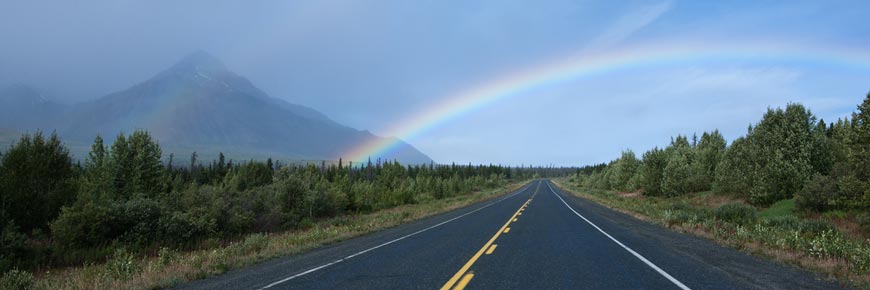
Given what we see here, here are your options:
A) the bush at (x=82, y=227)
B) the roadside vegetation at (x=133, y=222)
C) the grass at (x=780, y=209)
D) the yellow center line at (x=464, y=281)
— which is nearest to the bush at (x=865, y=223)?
the grass at (x=780, y=209)

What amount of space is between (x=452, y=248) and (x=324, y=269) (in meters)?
4.17

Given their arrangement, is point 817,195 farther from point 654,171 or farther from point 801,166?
point 654,171

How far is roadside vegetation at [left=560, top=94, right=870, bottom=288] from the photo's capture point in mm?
11320

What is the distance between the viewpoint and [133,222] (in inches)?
786

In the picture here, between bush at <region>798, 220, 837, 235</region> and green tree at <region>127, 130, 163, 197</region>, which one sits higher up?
green tree at <region>127, 130, 163, 197</region>

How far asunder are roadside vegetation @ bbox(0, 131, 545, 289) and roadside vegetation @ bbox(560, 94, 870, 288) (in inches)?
553

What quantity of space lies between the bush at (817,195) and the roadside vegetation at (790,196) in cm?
4

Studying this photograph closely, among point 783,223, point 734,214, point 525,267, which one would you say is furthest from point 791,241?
point 734,214

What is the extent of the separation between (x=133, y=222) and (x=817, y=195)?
34.4 meters

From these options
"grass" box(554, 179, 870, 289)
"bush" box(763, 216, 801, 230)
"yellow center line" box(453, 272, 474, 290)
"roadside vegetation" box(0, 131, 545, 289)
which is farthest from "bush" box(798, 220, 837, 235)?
"roadside vegetation" box(0, 131, 545, 289)

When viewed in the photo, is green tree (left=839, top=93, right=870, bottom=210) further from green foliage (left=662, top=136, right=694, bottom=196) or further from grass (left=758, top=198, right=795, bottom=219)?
green foliage (left=662, top=136, right=694, bottom=196)

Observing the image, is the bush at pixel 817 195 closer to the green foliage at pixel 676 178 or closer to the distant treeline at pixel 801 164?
the distant treeline at pixel 801 164

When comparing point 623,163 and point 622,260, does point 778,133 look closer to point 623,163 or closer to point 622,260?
point 622,260

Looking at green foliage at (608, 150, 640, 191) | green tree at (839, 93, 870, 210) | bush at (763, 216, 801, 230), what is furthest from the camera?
green foliage at (608, 150, 640, 191)
